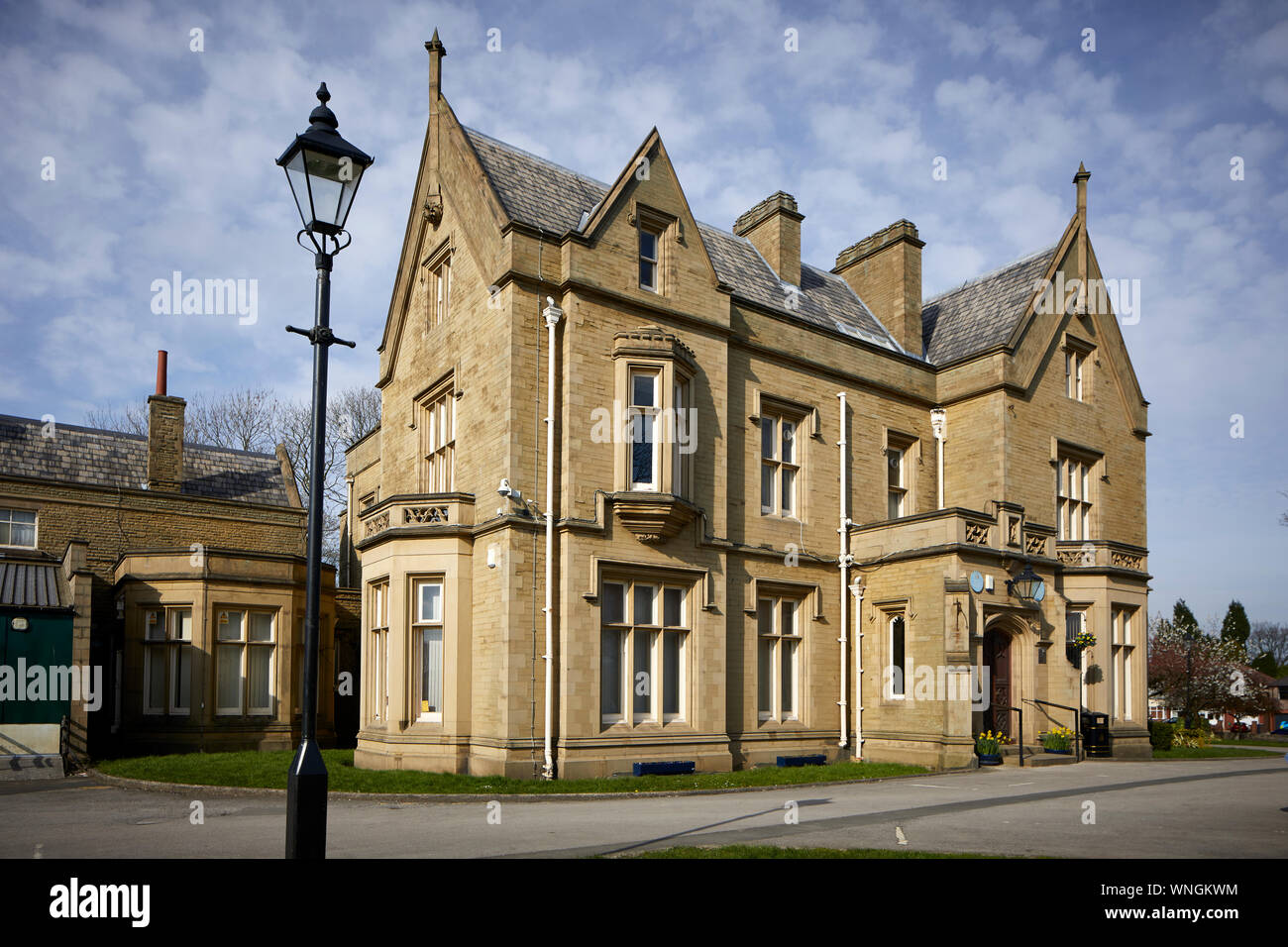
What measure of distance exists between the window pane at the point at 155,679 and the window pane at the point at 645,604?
12168mm

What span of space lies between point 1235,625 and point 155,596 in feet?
316

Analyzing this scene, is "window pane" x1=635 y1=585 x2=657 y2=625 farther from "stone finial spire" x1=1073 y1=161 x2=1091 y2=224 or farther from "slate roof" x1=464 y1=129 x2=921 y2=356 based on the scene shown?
"stone finial spire" x1=1073 y1=161 x2=1091 y2=224

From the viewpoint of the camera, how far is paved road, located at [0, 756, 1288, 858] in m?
9.97

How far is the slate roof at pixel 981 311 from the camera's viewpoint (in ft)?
86.8

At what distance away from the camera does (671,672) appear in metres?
19.7

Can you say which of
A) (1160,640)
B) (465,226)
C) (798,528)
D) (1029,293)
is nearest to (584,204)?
(465,226)

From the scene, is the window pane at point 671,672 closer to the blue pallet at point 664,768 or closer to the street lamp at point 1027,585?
the blue pallet at point 664,768

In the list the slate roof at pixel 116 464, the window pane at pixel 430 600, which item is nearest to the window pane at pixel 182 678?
the slate roof at pixel 116 464

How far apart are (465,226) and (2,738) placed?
43.5 ft

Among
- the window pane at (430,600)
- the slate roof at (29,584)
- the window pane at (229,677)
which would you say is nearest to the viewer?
the window pane at (430,600)

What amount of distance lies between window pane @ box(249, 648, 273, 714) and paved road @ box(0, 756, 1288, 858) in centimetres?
688

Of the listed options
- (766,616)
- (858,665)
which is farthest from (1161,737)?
(766,616)

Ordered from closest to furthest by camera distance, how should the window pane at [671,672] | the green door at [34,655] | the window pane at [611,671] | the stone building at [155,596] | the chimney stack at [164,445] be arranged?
the window pane at [611,671], the window pane at [671,672], the green door at [34,655], the stone building at [155,596], the chimney stack at [164,445]
